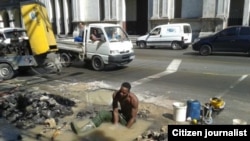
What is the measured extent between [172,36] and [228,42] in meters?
4.86

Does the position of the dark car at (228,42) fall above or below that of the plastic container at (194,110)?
above

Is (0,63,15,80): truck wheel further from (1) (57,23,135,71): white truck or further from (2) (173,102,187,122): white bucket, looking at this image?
(2) (173,102,187,122): white bucket

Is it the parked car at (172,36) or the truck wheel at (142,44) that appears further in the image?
the truck wheel at (142,44)

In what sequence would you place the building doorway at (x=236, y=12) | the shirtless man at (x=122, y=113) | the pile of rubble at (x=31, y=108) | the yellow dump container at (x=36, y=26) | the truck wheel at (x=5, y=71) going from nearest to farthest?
the shirtless man at (x=122, y=113) → the pile of rubble at (x=31, y=108) → the yellow dump container at (x=36, y=26) → the truck wheel at (x=5, y=71) → the building doorway at (x=236, y=12)

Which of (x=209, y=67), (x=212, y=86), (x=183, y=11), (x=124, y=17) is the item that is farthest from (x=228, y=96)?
(x=124, y=17)

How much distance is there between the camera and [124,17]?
30.1m

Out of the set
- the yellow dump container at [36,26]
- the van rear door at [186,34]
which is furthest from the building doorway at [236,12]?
the yellow dump container at [36,26]

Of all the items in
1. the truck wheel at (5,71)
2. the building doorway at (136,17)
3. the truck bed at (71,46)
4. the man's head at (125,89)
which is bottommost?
the truck wheel at (5,71)

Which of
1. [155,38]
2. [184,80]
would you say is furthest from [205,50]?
[184,80]

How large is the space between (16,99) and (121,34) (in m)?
6.02

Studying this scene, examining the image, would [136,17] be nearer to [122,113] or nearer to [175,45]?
[175,45]

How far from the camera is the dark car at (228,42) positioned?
1542 centimetres

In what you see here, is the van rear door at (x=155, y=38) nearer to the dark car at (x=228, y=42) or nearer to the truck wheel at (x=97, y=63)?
the dark car at (x=228, y=42)

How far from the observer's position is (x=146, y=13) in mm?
30125
